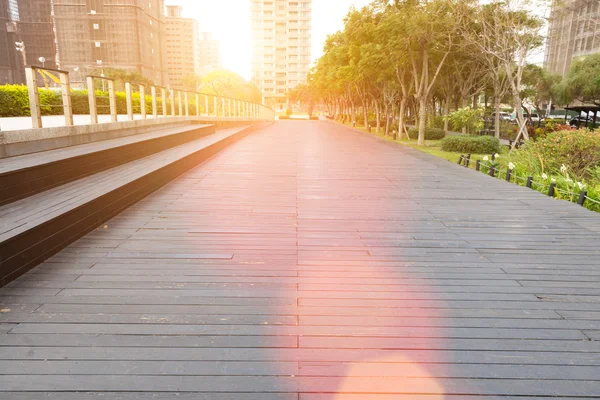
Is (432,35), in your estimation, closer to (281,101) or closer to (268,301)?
(268,301)

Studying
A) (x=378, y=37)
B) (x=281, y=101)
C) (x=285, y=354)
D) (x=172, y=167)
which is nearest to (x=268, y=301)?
(x=285, y=354)

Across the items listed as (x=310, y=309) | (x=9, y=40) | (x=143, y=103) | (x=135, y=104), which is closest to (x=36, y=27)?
(x=9, y=40)

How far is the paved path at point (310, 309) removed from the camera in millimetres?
2344

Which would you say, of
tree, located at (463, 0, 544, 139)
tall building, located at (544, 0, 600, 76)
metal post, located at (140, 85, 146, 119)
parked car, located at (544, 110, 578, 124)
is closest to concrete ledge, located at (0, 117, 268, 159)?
metal post, located at (140, 85, 146, 119)

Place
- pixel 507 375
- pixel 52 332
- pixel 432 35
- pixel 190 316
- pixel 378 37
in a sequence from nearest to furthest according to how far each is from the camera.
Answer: pixel 507 375 < pixel 52 332 < pixel 190 316 < pixel 432 35 < pixel 378 37

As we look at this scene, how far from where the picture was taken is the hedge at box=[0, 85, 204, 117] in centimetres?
768

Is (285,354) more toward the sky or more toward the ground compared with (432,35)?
more toward the ground

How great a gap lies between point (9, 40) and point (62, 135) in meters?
113

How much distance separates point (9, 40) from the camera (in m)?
95.5

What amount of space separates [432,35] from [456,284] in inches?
683

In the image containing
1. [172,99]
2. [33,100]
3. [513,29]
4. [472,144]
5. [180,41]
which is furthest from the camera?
[180,41]

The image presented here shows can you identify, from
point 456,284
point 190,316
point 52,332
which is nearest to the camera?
point 52,332

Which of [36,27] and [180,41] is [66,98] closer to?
[36,27]

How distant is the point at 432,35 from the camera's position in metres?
18.5
